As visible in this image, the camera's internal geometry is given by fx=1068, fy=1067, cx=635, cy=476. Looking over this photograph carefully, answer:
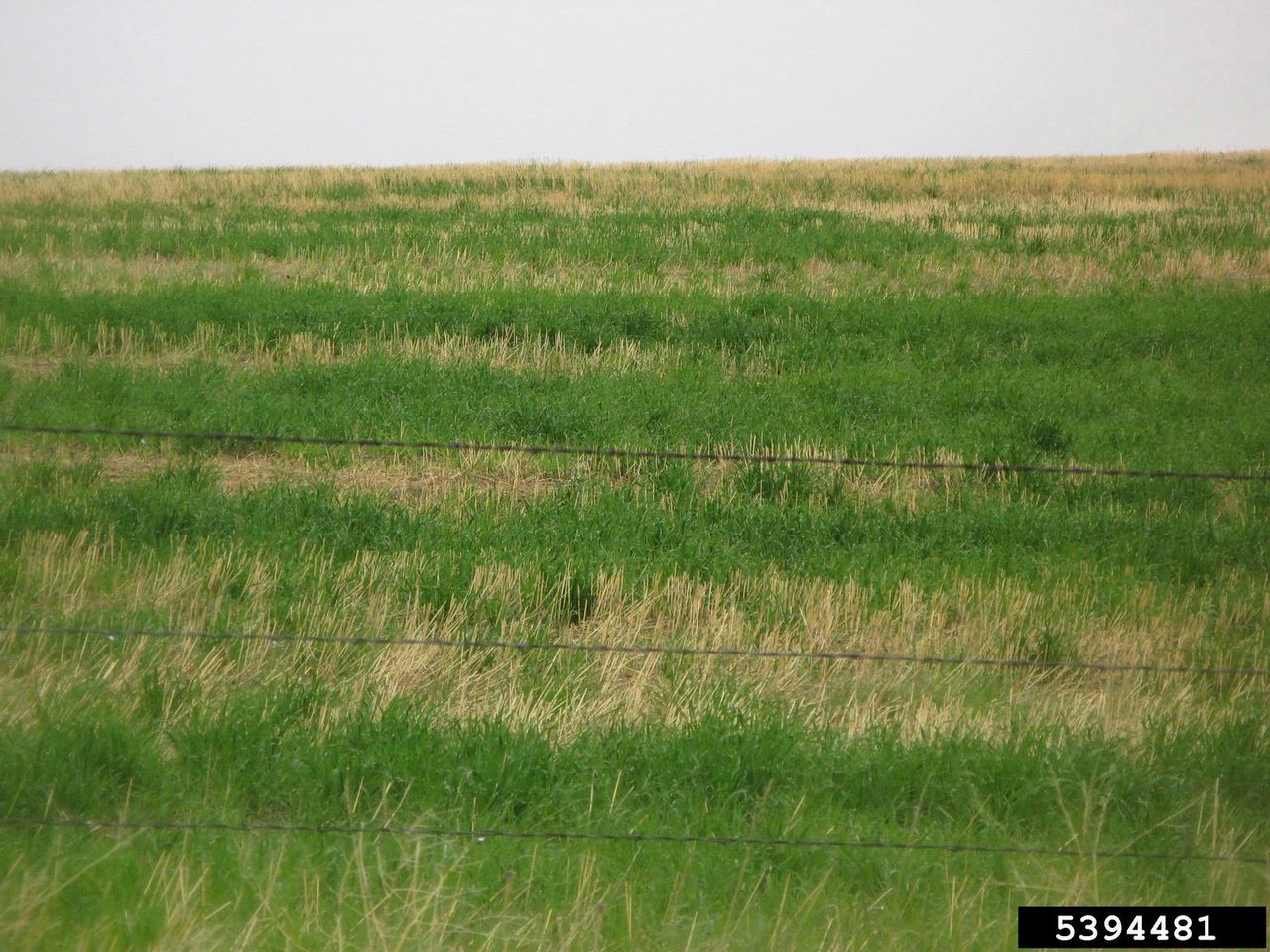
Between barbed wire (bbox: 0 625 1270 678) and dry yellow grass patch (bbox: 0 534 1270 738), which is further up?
barbed wire (bbox: 0 625 1270 678)

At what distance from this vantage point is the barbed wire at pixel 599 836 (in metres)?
3.44

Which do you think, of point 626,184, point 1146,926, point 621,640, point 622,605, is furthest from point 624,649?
point 626,184

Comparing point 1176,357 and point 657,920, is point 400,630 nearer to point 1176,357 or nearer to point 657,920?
point 657,920

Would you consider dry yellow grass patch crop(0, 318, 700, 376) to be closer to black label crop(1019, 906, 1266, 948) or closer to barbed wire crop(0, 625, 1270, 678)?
barbed wire crop(0, 625, 1270, 678)

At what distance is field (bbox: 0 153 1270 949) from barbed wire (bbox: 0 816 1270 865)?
37 mm

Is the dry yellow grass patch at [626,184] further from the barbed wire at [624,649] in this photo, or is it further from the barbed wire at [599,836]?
the barbed wire at [599,836]

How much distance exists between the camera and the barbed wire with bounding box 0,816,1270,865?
3.44 metres

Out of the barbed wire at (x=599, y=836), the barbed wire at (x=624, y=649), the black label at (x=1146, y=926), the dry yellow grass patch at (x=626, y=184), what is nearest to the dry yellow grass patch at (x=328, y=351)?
the barbed wire at (x=624, y=649)

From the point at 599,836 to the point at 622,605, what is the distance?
2.96 metres

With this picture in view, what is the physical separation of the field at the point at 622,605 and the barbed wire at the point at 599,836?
1.5 inches

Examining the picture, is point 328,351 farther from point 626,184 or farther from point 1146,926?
point 626,184

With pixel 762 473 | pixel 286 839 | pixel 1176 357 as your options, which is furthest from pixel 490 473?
pixel 1176 357

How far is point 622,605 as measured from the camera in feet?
21.1

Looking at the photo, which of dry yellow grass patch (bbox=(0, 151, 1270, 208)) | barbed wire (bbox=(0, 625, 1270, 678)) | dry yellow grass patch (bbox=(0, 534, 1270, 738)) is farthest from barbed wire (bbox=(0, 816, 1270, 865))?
dry yellow grass patch (bbox=(0, 151, 1270, 208))
